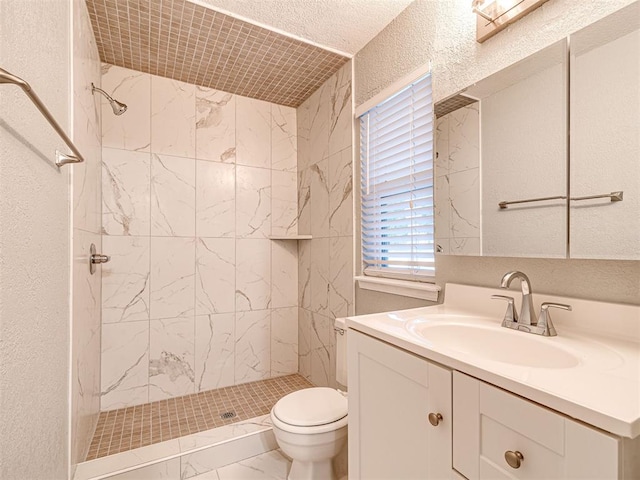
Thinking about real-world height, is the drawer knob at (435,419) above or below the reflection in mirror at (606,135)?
below

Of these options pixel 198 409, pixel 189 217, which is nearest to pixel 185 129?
pixel 189 217

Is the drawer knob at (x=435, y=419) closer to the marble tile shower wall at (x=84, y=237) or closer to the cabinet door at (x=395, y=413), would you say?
the cabinet door at (x=395, y=413)

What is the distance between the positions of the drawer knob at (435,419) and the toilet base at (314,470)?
0.92m

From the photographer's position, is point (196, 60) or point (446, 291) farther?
point (196, 60)

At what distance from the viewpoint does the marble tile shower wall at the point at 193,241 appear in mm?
2057

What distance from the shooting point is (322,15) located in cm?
165

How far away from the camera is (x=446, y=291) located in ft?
4.32

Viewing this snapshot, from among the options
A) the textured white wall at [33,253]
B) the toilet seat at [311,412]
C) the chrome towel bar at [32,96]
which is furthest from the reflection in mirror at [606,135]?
the textured white wall at [33,253]

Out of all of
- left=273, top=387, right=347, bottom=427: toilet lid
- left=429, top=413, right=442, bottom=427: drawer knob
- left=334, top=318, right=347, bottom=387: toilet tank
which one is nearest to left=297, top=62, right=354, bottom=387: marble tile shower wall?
left=334, top=318, right=347, bottom=387: toilet tank


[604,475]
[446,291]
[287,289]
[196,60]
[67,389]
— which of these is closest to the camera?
[604,475]

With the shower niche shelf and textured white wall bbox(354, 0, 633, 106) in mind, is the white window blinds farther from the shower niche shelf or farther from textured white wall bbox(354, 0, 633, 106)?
the shower niche shelf

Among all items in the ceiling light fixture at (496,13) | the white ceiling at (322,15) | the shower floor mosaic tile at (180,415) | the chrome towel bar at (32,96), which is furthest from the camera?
the shower floor mosaic tile at (180,415)

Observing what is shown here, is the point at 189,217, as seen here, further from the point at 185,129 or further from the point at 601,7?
the point at 601,7

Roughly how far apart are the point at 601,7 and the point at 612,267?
2.46 ft
